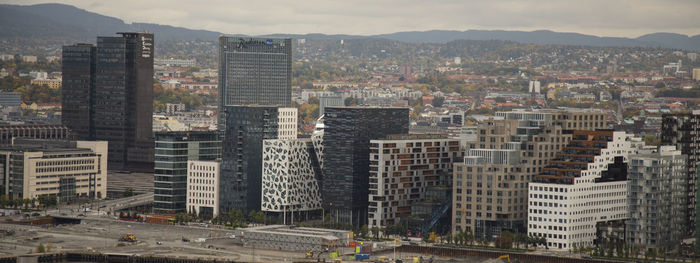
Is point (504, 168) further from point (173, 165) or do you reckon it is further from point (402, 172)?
point (173, 165)

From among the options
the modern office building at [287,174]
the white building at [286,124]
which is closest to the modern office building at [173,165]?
the white building at [286,124]

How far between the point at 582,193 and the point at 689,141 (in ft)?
52.4

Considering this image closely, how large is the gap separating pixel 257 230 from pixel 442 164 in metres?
23.6

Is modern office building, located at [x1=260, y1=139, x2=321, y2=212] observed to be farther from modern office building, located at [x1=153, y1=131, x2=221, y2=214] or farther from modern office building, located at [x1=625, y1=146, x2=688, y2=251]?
modern office building, located at [x1=625, y1=146, x2=688, y2=251]

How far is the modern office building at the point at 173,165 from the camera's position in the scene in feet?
525

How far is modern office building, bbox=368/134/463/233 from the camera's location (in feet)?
472

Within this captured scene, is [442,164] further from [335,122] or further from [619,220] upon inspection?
[619,220]

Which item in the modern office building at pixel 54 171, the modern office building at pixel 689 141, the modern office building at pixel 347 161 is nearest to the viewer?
the modern office building at pixel 689 141

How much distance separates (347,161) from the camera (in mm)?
146750

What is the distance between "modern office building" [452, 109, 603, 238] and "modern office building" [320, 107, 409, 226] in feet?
44.6

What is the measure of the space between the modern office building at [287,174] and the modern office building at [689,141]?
38.3m

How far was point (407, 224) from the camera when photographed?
468 feet

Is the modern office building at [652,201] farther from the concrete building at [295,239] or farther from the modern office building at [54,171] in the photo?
the modern office building at [54,171]

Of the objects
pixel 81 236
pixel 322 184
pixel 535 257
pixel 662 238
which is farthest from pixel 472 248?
pixel 81 236
